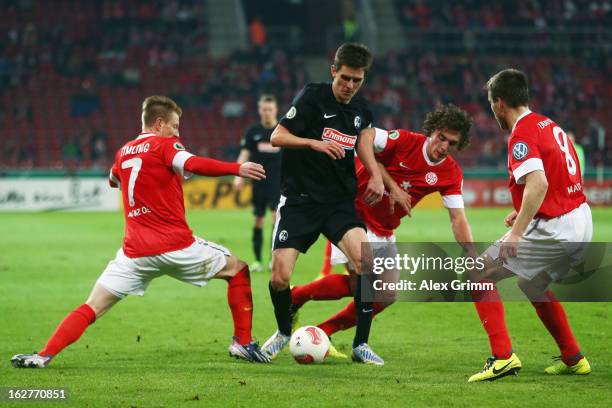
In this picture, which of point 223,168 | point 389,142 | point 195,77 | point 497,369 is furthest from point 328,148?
point 195,77

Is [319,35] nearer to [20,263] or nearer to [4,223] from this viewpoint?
[4,223]

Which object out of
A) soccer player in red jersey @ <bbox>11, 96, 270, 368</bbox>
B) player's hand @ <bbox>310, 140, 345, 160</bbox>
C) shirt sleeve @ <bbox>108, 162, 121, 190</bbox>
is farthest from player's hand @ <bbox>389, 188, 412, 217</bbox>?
shirt sleeve @ <bbox>108, 162, 121, 190</bbox>

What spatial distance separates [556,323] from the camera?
6.25m

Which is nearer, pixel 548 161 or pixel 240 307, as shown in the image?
pixel 548 161

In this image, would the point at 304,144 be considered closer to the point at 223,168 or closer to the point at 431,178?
the point at 223,168

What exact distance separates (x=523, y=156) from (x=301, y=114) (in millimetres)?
1700

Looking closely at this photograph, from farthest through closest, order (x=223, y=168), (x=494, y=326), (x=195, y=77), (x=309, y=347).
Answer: (x=195, y=77)
(x=309, y=347)
(x=223, y=168)
(x=494, y=326)

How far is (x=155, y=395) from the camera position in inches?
215

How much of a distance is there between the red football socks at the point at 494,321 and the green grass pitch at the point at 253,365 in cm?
20

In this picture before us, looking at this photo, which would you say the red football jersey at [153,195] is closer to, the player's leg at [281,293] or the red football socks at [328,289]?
the player's leg at [281,293]

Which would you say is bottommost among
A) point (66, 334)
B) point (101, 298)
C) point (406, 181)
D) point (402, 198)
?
point (66, 334)

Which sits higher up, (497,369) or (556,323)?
(556,323)

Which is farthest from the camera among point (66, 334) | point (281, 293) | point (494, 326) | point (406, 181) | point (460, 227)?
point (406, 181)

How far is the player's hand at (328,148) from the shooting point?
6473 millimetres
